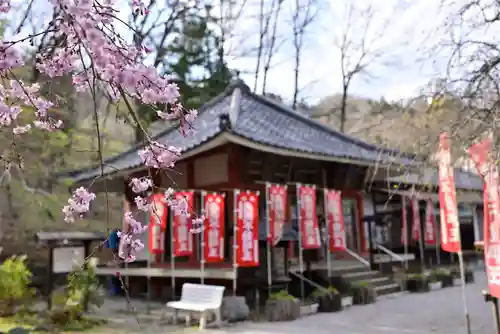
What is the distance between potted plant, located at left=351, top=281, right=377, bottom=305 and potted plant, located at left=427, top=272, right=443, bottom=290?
3523 mm

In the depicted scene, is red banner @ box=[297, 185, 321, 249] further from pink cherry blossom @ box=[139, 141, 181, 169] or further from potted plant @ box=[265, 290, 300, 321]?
pink cherry blossom @ box=[139, 141, 181, 169]

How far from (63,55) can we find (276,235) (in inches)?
302

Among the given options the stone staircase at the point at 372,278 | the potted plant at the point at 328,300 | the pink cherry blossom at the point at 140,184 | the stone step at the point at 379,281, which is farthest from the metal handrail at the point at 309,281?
the pink cherry blossom at the point at 140,184

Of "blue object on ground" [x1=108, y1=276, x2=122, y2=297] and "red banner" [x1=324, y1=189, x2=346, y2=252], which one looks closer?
"red banner" [x1=324, y1=189, x2=346, y2=252]

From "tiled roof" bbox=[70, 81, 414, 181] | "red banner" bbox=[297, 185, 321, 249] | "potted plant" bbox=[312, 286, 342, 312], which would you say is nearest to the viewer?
"potted plant" bbox=[312, 286, 342, 312]

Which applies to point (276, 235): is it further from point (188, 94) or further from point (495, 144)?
point (188, 94)

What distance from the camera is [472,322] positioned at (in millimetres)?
8781

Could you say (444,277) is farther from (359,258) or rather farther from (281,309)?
(281,309)

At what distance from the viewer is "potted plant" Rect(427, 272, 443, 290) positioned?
1431cm

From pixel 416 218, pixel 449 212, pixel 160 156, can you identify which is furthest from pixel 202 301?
pixel 416 218

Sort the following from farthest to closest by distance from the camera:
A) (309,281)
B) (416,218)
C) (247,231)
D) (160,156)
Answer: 1. (416,218)
2. (309,281)
3. (247,231)
4. (160,156)

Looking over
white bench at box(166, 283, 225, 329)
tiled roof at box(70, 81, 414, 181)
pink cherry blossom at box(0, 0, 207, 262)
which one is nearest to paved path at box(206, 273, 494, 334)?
white bench at box(166, 283, 225, 329)

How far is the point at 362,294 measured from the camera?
11445mm

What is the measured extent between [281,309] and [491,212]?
4.52 metres
